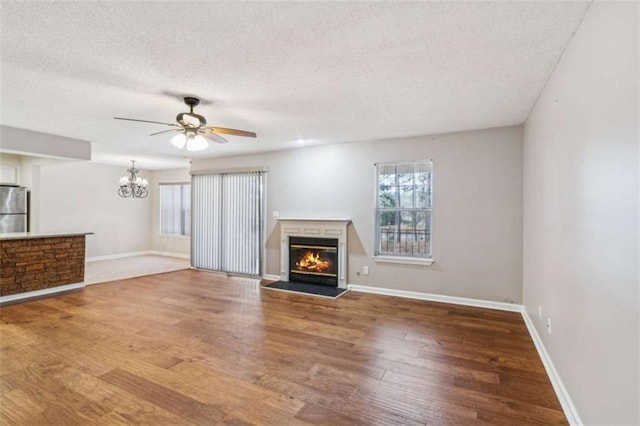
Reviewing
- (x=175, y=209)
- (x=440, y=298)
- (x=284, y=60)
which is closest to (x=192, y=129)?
(x=284, y=60)

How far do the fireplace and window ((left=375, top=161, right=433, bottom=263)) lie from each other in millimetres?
846

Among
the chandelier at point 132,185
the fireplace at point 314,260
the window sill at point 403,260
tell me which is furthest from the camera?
the chandelier at point 132,185

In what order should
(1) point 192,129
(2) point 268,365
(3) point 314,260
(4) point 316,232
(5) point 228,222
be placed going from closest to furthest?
1. (2) point 268,365
2. (1) point 192,129
3. (4) point 316,232
4. (3) point 314,260
5. (5) point 228,222

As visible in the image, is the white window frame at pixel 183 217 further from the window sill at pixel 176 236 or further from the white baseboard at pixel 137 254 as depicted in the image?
the white baseboard at pixel 137 254

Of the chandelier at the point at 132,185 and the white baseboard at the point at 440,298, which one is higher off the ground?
the chandelier at the point at 132,185

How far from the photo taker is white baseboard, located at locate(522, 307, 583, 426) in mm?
1994

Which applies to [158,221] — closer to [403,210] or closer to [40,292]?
[40,292]

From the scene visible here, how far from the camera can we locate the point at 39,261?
489 centimetres

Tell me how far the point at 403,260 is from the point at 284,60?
3533 millimetres

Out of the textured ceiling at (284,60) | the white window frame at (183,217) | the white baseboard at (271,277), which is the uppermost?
the textured ceiling at (284,60)

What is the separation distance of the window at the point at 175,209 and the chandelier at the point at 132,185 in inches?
23.9

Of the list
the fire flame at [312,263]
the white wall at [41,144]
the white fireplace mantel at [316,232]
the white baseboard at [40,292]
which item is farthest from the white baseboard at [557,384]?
the white wall at [41,144]

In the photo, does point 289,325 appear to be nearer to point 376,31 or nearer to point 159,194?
point 376,31

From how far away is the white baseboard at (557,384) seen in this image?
1.99 m
